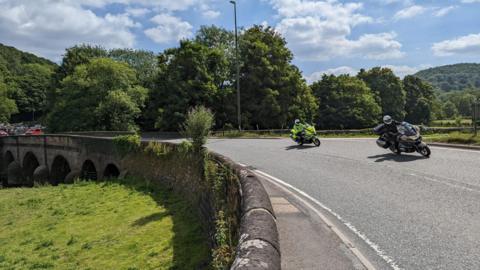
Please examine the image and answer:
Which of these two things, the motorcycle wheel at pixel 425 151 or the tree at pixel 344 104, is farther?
the tree at pixel 344 104

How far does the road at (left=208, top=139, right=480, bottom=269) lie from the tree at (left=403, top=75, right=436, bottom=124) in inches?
2843

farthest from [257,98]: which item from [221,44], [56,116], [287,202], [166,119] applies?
[287,202]

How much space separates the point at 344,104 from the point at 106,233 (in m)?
51.8

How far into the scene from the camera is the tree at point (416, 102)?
262ft

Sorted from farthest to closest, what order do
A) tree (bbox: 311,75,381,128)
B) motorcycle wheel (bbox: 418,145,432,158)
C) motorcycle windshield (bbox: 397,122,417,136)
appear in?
tree (bbox: 311,75,381,128)
motorcycle windshield (bbox: 397,122,417,136)
motorcycle wheel (bbox: 418,145,432,158)

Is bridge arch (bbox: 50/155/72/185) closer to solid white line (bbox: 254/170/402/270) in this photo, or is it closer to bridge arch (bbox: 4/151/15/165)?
bridge arch (bbox: 4/151/15/165)

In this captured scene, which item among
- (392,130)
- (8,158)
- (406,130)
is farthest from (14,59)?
(406,130)

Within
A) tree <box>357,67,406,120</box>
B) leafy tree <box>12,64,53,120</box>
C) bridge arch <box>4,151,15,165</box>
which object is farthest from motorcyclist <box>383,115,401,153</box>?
leafy tree <box>12,64,53,120</box>

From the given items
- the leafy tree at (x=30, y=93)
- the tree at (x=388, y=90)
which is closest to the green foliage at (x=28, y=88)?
the leafy tree at (x=30, y=93)

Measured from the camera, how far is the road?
4.67m

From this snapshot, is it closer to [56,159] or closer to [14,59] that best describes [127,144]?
[56,159]

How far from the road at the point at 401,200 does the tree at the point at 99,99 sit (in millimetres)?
33596

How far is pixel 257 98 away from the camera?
140 feet

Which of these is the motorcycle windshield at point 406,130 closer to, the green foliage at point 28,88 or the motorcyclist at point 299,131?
the motorcyclist at point 299,131
